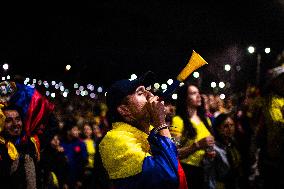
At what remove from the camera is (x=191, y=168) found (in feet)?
19.6

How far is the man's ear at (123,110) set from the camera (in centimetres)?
320

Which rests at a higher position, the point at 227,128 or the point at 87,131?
the point at 87,131

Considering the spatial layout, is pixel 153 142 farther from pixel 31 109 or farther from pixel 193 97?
pixel 193 97

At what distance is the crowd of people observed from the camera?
2.95m

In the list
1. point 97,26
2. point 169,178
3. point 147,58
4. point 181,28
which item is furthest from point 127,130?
point 147,58

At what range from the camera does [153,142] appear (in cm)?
299

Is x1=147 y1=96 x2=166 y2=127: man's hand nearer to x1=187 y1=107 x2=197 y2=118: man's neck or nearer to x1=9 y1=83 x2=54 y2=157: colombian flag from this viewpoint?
x1=9 y1=83 x2=54 y2=157: colombian flag

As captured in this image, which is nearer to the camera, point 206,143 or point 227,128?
point 206,143

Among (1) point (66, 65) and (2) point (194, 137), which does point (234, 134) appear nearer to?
(2) point (194, 137)

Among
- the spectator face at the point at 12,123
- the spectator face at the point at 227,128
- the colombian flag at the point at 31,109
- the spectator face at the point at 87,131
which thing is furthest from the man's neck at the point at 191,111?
the spectator face at the point at 87,131

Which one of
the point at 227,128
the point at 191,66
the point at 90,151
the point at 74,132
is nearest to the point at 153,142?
the point at 191,66

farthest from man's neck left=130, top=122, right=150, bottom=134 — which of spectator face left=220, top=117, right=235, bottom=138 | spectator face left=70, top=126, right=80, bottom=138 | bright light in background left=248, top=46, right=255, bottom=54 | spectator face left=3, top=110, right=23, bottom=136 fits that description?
bright light in background left=248, top=46, right=255, bottom=54

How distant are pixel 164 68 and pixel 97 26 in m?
7.51

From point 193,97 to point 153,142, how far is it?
3430mm
